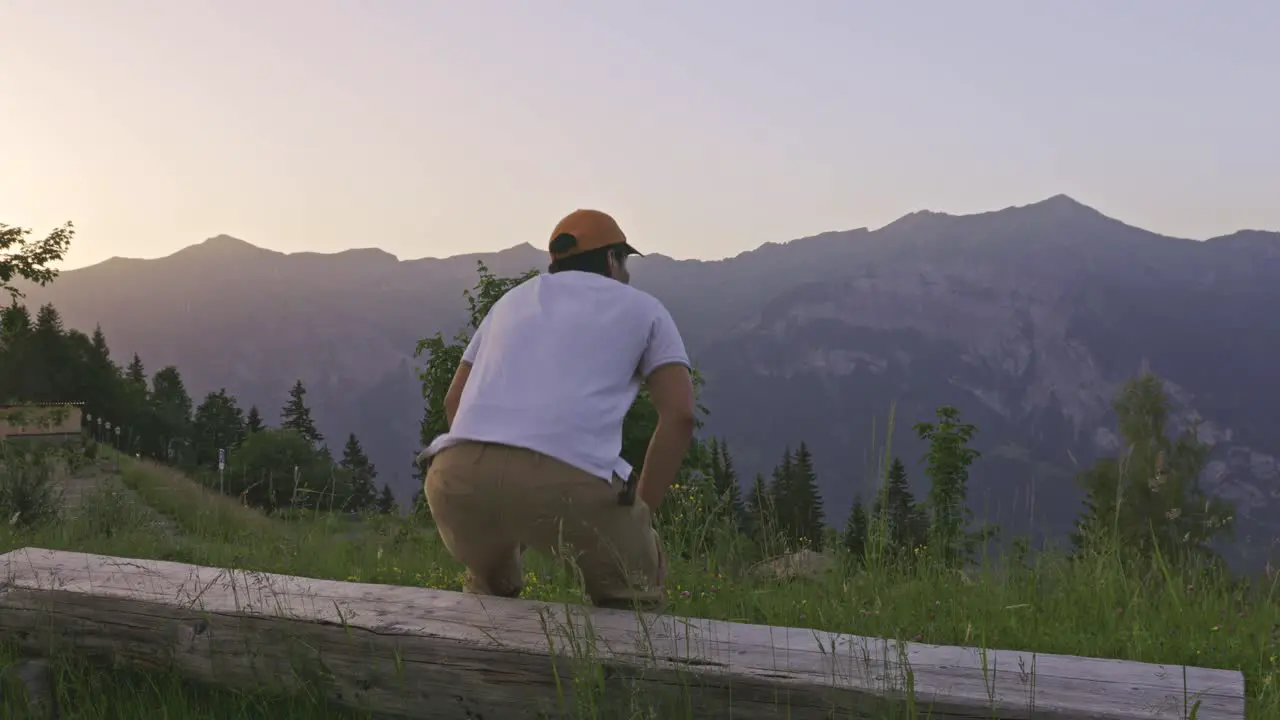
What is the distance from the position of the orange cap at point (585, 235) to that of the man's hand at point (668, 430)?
579 mm

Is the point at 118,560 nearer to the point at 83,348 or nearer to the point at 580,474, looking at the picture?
the point at 580,474

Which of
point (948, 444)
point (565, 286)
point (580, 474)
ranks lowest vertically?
point (948, 444)

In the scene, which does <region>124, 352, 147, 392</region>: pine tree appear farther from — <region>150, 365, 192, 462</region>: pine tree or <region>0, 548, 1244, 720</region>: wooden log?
<region>0, 548, 1244, 720</region>: wooden log

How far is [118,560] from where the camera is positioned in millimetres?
3736

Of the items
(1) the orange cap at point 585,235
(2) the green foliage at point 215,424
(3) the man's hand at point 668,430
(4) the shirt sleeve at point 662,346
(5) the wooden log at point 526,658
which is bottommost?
(2) the green foliage at point 215,424

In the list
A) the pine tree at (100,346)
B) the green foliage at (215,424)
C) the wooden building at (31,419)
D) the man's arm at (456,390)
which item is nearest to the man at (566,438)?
the man's arm at (456,390)

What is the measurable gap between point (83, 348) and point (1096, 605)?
230 feet

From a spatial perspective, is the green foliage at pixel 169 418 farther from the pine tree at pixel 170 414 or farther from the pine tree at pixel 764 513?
the pine tree at pixel 764 513

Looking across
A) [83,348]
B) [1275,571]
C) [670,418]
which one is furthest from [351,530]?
[83,348]

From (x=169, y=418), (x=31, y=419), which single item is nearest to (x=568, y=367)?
(x=31, y=419)

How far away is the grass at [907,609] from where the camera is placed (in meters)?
2.93

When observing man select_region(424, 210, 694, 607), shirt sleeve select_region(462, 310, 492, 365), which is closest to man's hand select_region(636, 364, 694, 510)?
man select_region(424, 210, 694, 607)

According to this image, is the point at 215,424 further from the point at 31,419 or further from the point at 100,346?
the point at 31,419

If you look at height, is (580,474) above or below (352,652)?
above
